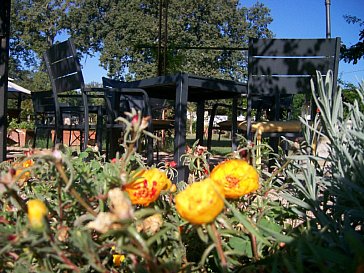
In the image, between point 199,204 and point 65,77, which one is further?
point 65,77

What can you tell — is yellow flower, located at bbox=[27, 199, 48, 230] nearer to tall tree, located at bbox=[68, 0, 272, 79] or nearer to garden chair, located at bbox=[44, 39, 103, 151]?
garden chair, located at bbox=[44, 39, 103, 151]

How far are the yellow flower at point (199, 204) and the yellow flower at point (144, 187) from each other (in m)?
0.11

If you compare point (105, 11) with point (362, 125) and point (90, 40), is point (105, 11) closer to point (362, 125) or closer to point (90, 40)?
point (90, 40)

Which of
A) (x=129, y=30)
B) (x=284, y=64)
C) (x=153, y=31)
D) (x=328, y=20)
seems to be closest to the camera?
(x=284, y=64)

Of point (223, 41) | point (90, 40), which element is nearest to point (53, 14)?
point (90, 40)

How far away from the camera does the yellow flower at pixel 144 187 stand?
413mm

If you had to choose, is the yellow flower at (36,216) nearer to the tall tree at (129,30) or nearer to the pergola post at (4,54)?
the pergola post at (4,54)

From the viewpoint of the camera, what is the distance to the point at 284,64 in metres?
2.76

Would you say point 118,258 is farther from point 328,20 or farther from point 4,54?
point 328,20

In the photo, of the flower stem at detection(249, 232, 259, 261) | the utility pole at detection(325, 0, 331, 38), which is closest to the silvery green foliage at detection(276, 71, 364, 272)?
the flower stem at detection(249, 232, 259, 261)

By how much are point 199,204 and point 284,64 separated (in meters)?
2.63

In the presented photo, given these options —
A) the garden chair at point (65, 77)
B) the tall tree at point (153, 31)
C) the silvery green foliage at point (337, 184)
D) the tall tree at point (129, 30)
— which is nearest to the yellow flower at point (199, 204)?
the silvery green foliage at point (337, 184)

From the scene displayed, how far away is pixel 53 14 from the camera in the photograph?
27562 mm

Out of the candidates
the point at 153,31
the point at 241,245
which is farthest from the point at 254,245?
the point at 153,31
